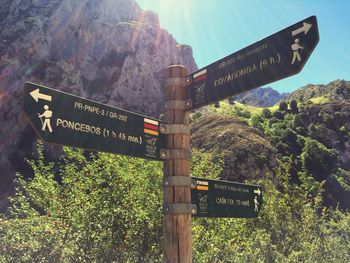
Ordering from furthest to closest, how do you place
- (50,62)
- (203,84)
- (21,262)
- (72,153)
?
1. (50,62)
2. (72,153)
3. (21,262)
4. (203,84)

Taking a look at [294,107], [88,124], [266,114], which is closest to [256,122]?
[266,114]

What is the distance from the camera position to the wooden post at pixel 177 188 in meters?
4.48

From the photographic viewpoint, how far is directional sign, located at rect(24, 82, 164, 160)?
378 centimetres

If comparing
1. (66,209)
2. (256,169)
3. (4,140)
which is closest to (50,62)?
(4,140)

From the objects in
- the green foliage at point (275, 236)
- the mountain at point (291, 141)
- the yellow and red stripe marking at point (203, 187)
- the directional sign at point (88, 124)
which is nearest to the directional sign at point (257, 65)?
the directional sign at point (88, 124)

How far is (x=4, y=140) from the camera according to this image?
252 feet

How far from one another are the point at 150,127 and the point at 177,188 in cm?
80

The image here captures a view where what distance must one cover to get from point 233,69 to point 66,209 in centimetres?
601

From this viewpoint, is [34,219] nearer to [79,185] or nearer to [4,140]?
[79,185]

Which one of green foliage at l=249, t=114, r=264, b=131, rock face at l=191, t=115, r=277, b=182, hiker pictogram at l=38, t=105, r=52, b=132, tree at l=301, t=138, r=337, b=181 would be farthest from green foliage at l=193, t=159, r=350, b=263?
green foliage at l=249, t=114, r=264, b=131

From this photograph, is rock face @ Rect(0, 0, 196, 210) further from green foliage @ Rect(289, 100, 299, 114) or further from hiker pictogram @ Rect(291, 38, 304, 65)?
hiker pictogram @ Rect(291, 38, 304, 65)

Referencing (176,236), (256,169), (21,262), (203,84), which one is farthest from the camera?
(256,169)

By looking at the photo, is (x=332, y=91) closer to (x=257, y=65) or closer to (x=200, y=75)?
(x=200, y=75)

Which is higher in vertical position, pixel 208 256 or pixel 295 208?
pixel 295 208
